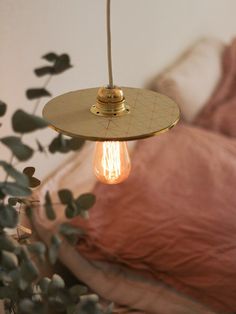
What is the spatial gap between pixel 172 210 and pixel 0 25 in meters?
0.69

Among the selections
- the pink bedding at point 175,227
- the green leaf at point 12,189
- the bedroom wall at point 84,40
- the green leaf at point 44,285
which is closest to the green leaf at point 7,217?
the green leaf at point 12,189

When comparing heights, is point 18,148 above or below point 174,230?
above

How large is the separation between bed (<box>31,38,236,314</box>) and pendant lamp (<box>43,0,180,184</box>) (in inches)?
17.1

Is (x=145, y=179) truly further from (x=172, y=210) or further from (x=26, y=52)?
(x=26, y=52)

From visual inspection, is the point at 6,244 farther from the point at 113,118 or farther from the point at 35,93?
the point at 113,118

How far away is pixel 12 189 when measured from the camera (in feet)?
1.82

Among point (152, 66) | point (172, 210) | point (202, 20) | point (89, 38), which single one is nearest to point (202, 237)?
point (172, 210)

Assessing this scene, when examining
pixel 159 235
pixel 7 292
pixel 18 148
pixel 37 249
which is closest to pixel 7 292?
pixel 7 292

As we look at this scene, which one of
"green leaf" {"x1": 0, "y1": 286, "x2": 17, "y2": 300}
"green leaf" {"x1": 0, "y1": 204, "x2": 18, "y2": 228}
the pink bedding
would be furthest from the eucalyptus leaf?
the pink bedding

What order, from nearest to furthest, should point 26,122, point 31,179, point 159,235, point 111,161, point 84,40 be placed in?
1. point 26,122
2. point 31,179
3. point 111,161
4. point 159,235
5. point 84,40

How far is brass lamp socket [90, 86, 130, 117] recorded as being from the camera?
79 centimetres

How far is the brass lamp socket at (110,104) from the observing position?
31.0 inches

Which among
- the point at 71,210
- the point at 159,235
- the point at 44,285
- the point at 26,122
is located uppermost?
the point at 26,122

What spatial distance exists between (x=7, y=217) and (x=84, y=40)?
103cm
